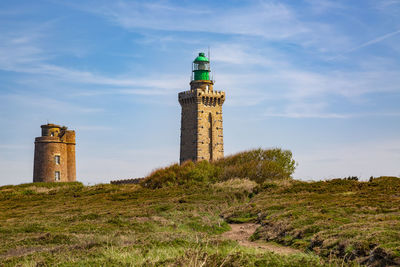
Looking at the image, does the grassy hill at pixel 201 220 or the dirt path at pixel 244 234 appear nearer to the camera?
the grassy hill at pixel 201 220

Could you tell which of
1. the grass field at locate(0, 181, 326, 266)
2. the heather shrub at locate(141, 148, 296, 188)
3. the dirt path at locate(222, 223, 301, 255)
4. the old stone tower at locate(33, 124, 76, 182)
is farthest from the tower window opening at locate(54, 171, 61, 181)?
the dirt path at locate(222, 223, 301, 255)

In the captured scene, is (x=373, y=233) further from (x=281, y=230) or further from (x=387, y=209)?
(x=387, y=209)

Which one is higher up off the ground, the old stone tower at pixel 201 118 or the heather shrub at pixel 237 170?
the old stone tower at pixel 201 118

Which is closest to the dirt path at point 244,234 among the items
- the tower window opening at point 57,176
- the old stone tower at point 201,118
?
the old stone tower at point 201,118

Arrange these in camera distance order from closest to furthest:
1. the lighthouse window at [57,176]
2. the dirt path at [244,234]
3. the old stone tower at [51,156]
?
the dirt path at [244,234]
the old stone tower at [51,156]
the lighthouse window at [57,176]

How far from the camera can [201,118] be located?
56.4 metres

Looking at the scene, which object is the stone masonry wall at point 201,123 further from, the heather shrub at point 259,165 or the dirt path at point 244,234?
the dirt path at point 244,234

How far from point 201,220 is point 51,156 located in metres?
36.3

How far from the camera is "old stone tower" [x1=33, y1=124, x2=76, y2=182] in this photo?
180 feet

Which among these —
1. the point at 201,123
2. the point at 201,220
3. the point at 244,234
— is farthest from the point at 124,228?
the point at 201,123

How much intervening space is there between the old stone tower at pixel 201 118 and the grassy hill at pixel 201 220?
42.6ft

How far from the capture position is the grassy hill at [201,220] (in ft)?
39.5

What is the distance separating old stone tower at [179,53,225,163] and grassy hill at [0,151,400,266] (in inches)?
511

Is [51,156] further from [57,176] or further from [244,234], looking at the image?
[244,234]
